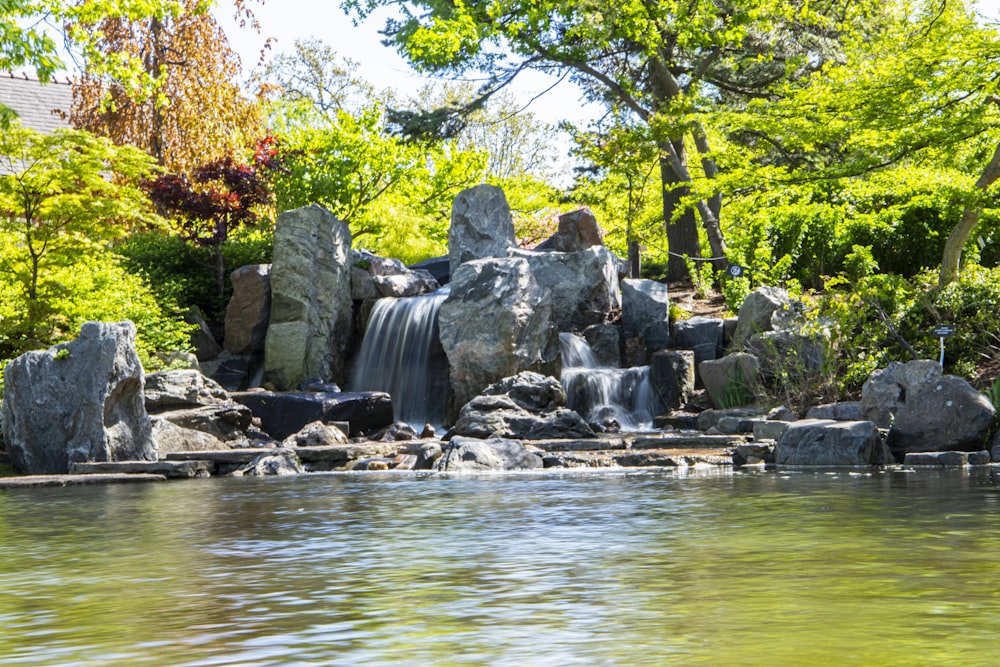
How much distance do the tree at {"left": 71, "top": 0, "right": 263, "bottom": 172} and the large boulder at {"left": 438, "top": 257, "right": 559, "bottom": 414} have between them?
1272 cm

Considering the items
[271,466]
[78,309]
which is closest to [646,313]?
[271,466]

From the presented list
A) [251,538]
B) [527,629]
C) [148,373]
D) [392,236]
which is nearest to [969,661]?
[527,629]

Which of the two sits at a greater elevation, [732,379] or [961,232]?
[961,232]

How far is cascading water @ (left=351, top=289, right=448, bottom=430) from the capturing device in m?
20.0

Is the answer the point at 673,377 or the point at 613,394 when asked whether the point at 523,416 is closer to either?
the point at 613,394

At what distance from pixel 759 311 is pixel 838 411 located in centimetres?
426

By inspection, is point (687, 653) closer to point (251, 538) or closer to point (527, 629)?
point (527, 629)

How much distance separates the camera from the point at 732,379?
17578mm

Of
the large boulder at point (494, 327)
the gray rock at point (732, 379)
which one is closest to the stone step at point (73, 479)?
the large boulder at point (494, 327)

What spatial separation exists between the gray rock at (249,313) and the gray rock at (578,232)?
7.21m

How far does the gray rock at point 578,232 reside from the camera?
85.0 ft

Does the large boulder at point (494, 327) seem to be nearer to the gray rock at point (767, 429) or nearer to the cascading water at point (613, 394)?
the cascading water at point (613, 394)

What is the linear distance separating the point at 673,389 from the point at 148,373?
8458 mm

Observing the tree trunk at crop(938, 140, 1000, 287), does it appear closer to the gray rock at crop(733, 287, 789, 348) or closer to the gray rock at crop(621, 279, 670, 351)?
the gray rock at crop(733, 287, 789, 348)
